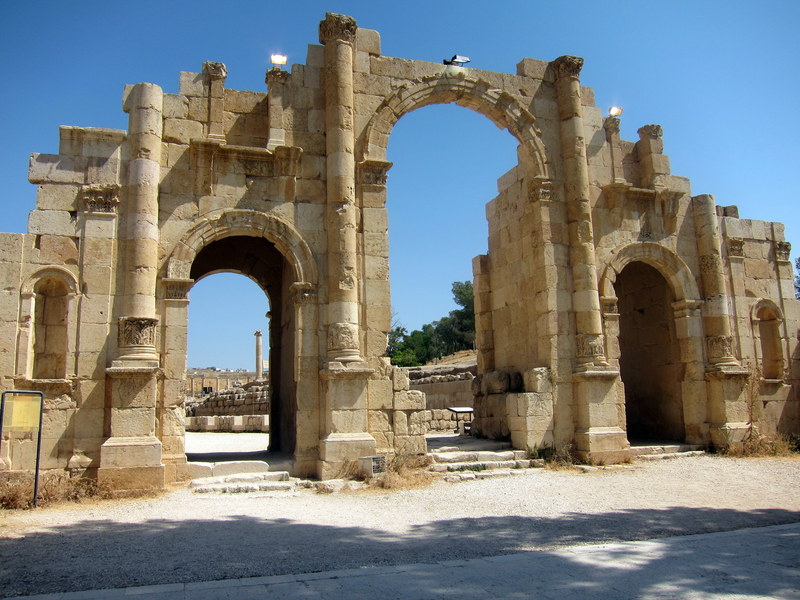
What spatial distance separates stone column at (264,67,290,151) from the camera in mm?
10531

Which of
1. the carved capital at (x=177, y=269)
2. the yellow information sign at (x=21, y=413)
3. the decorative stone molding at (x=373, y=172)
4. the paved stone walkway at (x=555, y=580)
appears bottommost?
the paved stone walkway at (x=555, y=580)

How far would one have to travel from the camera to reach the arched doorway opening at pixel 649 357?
13539 millimetres

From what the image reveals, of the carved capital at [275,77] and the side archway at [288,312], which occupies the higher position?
the carved capital at [275,77]

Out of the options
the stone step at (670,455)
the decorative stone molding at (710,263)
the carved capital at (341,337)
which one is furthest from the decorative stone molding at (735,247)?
the carved capital at (341,337)

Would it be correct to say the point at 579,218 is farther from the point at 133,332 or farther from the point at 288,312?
the point at 133,332

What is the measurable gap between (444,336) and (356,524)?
41.7 meters

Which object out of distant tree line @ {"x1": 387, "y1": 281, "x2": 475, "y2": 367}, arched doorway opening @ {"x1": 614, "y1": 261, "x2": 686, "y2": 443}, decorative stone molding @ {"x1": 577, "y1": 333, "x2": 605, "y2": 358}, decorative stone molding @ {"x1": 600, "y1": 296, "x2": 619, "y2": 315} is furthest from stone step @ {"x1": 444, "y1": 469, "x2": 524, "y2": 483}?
distant tree line @ {"x1": 387, "y1": 281, "x2": 475, "y2": 367}

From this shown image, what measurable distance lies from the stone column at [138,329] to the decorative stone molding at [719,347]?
10.2 metres

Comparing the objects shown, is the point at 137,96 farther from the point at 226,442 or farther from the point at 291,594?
the point at 226,442

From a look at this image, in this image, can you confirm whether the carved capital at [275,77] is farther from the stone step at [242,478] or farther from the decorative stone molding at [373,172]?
the stone step at [242,478]

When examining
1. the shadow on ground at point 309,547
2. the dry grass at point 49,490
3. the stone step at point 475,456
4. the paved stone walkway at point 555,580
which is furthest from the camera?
the stone step at point 475,456

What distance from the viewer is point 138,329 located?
361 inches

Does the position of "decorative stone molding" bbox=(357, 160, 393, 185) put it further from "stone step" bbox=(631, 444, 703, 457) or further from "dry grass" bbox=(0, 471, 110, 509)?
"stone step" bbox=(631, 444, 703, 457)

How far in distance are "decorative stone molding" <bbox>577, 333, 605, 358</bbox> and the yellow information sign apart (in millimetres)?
8471
